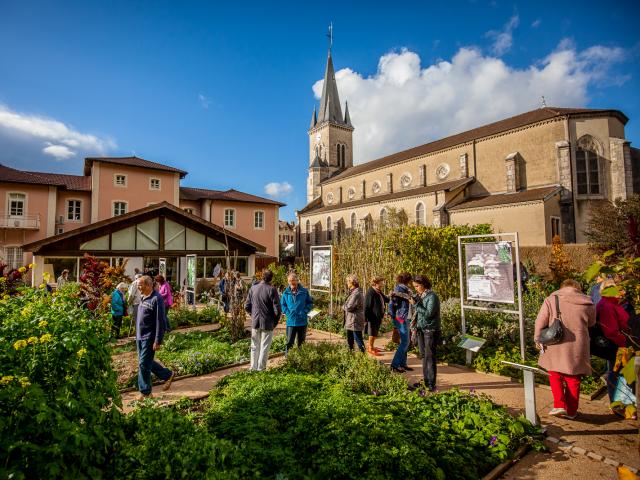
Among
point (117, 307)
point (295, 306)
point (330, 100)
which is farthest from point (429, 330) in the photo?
point (330, 100)

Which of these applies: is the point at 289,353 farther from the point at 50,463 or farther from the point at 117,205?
the point at 117,205

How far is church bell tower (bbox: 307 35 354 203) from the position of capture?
2126 inches

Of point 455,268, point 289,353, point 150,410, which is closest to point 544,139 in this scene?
point 455,268

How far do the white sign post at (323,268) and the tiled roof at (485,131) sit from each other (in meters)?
27.7

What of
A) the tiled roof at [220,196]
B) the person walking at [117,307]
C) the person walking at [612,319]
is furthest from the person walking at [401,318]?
the tiled roof at [220,196]

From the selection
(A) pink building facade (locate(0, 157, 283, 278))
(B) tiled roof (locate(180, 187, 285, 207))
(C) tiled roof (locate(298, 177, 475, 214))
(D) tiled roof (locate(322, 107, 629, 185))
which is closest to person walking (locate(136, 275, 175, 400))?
(A) pink building facade (locate(0, 157, 283, 278))

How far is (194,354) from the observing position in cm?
679

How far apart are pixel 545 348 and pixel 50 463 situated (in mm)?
5246

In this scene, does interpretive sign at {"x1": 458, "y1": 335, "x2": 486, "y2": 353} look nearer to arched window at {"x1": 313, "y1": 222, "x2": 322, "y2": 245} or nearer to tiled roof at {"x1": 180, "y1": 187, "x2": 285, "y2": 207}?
tiled roof at {"x1": 180, "y1": 187, "x2": 285, "y2": 207}

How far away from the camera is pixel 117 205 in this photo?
25281mm

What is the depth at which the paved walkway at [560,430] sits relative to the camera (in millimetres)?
3293

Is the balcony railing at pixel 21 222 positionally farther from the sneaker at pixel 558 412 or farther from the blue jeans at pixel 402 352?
the sneaker at pixel 558 412

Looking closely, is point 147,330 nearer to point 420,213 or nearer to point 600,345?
point 600,345

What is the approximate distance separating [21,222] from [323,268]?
23.0 m
